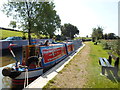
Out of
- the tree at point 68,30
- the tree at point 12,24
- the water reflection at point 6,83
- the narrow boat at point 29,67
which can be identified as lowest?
the water reflection at point 6,83

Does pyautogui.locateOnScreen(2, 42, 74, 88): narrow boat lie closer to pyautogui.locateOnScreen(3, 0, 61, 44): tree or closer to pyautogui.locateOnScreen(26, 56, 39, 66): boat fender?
pyautogui.locateOnScreen(26, 56, 39, 66): boat fender

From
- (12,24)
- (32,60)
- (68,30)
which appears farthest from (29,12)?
(68,30)

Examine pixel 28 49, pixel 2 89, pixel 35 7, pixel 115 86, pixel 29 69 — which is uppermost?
pixel 35 7

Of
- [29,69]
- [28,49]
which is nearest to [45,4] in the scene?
[28,49]

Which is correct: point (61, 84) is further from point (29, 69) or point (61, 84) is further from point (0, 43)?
point (0, 43)

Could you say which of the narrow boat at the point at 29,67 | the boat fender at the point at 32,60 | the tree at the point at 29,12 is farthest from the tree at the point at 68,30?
the boat fender at the point at 32,60

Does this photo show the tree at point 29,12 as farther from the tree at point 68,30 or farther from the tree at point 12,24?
the tree at point 68,30

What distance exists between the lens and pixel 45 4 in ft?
49.5

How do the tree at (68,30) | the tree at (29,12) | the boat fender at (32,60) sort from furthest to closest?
the tree at (68,30) < the tree at (29,12) < the boat fender at (32,60)

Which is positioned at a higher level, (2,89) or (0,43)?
(0,43)

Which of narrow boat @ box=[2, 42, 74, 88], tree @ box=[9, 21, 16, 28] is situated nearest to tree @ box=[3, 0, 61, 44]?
tree @ box=[9, 21, 16, 28]

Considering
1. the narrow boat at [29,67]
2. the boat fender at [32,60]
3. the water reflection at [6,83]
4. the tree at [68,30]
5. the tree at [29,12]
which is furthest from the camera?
the tree at [68,30]

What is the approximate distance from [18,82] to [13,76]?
0.41m

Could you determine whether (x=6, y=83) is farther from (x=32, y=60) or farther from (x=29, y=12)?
(x=29, y=12)
